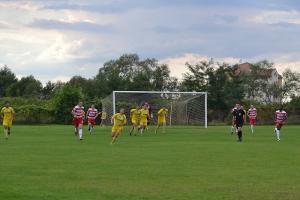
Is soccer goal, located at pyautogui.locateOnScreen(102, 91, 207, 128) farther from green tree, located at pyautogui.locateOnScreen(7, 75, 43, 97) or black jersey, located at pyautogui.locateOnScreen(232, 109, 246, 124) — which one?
green tree, located at pyautogui.locateOnScreen(7, 75, 43, 97)

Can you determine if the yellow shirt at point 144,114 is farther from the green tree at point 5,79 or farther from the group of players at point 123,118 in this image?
the green tree at point 5,79

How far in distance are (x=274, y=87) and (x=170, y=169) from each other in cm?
11253

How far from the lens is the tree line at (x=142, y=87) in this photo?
226 feet

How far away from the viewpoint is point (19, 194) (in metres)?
11.9

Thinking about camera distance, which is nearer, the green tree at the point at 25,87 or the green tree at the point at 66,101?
the green tree at the point at 66,101

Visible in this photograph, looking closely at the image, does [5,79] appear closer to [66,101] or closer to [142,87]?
[142,87]

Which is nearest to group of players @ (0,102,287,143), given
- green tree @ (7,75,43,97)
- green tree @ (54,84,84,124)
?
green tree @ (54,84,84,124)

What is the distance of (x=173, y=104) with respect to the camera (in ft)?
190

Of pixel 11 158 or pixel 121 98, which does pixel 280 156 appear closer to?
pixel 11 158

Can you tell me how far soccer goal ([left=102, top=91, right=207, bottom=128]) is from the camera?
5716cm

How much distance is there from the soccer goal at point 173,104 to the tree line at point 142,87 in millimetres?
9475

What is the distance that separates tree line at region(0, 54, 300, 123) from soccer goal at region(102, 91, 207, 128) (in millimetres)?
9475

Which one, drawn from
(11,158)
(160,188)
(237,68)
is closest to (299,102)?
(237,68)

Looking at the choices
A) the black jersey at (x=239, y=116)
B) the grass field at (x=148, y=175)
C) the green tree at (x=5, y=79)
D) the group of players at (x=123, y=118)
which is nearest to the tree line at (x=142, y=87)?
the green tree at (x=5, y=79)
